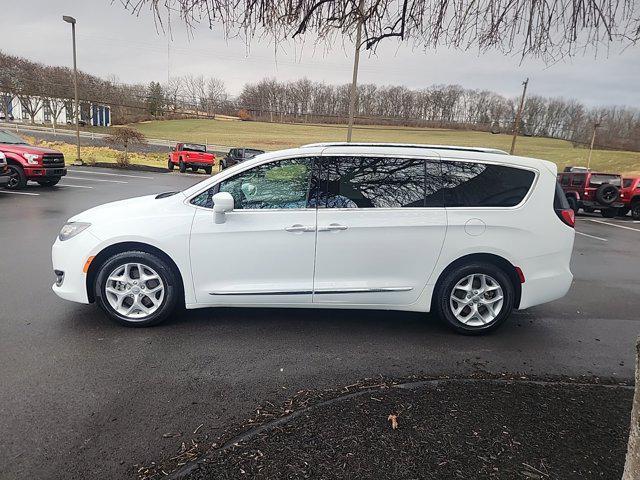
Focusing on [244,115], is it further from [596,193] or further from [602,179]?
[596,193]

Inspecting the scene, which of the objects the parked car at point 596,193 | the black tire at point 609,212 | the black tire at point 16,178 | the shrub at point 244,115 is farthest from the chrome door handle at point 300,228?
the shrub at point 244,115

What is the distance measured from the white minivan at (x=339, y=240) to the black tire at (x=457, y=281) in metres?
0.01

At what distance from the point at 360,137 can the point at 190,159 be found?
32487 mm

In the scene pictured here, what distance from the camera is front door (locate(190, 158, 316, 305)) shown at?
13.3ft

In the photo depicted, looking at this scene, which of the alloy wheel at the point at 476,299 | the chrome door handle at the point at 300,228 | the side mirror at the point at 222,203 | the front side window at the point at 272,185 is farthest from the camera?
the alloy wheel at the point at 476,299

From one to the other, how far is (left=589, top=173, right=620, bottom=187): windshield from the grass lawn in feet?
111

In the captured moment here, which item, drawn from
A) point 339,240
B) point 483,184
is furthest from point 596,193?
point 339,240

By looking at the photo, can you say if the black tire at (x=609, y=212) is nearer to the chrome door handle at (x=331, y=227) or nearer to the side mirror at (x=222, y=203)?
the chrome door handle at (x=331, y=227)

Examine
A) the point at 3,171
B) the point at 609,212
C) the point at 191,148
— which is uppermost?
the point at 191,148

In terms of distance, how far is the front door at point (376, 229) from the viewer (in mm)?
4086

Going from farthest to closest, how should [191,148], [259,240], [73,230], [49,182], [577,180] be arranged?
[191,148]
[577,180]
[49,182]
[73,230]
[259,240]

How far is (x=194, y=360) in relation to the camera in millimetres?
3574

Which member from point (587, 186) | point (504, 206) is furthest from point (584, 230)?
point (504, 206)

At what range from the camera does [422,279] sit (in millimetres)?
4219
